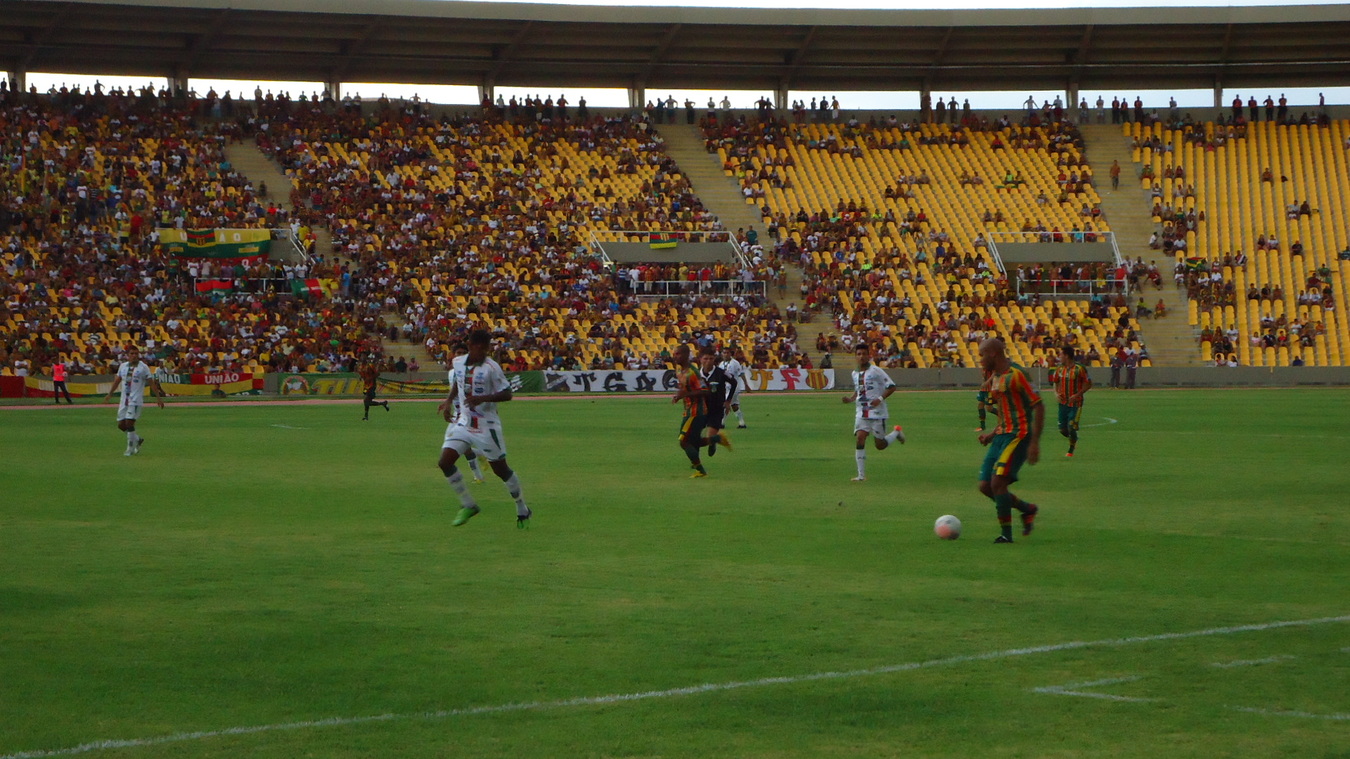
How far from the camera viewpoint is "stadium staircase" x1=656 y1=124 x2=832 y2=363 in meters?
62.1

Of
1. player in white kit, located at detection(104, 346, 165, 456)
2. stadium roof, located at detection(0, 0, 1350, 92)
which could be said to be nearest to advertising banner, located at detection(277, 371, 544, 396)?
stadium roof, located at detection(0, 0, 1350, 92)

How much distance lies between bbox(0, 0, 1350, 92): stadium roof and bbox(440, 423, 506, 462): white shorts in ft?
179

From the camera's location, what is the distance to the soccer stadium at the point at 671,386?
8156mm

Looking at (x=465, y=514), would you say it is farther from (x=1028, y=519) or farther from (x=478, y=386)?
(x=1028, y=519)

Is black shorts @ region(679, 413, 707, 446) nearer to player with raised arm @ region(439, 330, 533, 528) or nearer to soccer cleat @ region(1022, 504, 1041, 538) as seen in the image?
player with raised arm @ region(439, 330, 533, 528)

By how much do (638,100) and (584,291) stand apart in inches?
690

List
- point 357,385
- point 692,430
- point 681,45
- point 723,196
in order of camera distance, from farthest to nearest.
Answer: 1. point 681,45
2. point 723,196
3. point 357,385
4. point 692,430

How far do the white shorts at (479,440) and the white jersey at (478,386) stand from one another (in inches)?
2.2

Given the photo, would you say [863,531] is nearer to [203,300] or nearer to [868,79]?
[203,300]

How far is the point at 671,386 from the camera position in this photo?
58125 mm

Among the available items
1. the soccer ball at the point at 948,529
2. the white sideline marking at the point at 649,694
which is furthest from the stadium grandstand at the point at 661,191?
the white sideline marking at the point at 649,694

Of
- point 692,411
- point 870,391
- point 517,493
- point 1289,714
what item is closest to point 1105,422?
point 870,391

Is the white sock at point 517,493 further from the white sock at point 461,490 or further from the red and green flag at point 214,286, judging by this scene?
the red and green flag at point 214,286

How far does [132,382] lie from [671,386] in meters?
33.3
